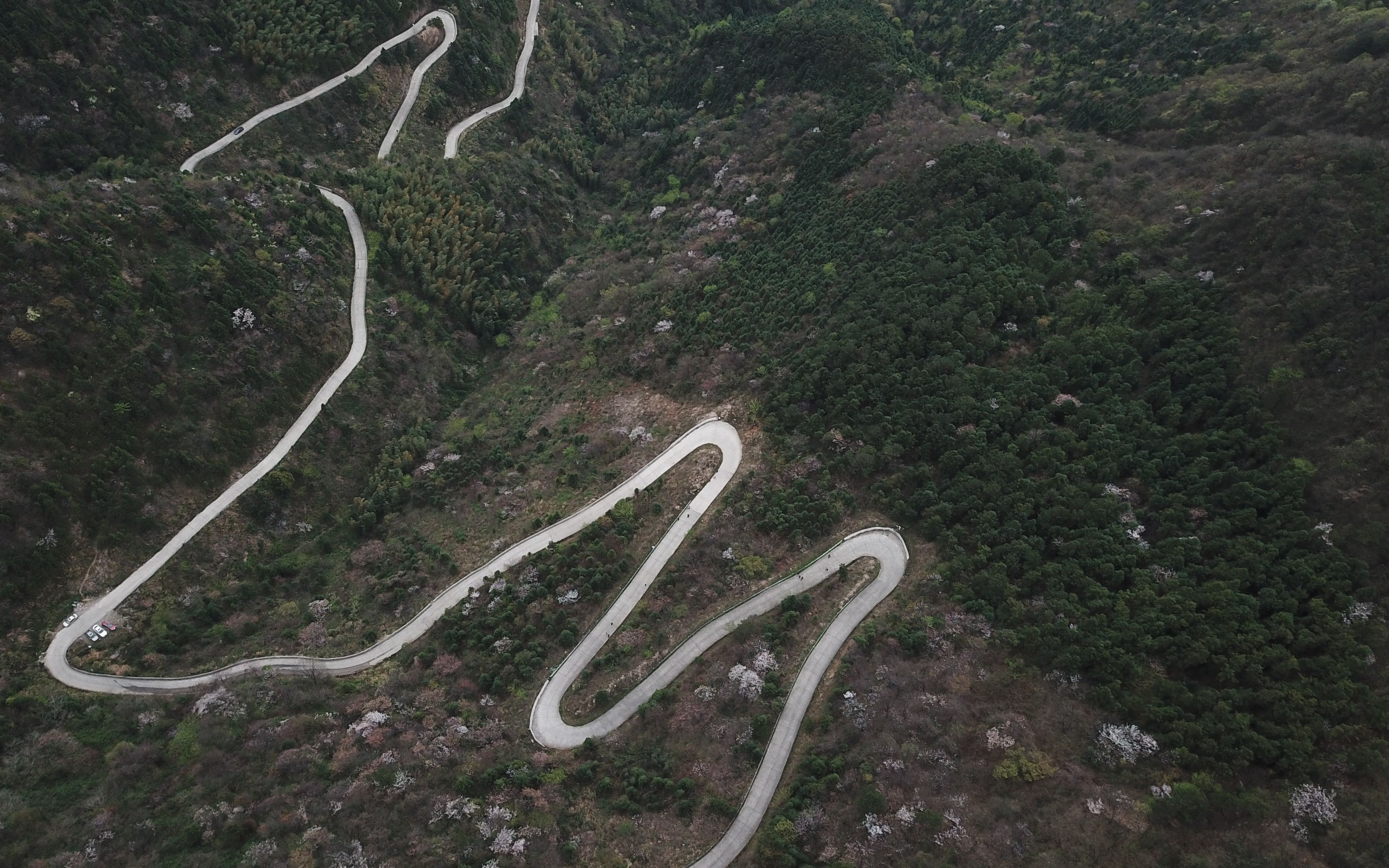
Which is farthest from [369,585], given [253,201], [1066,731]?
[1066,731]

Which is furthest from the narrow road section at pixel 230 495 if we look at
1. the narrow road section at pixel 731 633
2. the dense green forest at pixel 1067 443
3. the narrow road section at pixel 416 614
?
the dense green forest at pixel 1067 443

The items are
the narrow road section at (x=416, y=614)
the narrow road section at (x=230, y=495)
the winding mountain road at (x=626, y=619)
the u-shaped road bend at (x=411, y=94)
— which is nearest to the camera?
the winding mountain road at (x=626, y=619)

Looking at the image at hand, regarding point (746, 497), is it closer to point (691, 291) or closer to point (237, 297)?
point (691, 291)

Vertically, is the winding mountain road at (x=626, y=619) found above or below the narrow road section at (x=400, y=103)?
below

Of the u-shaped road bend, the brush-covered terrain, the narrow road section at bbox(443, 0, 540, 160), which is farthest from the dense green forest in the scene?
the u-shaped road bend

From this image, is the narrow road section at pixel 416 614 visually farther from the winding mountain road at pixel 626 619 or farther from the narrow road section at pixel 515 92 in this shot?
the narrow road section at pixel 515 92

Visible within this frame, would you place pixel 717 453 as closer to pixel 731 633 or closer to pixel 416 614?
pixel 731 633
